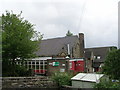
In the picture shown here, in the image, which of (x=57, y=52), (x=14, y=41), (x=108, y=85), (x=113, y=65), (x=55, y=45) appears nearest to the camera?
(x=108, y=85)

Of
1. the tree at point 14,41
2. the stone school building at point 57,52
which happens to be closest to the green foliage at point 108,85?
the tree at point 14,41

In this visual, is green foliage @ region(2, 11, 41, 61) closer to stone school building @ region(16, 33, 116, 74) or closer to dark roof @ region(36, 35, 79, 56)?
stone school building @ region(16, 33, 116, 74)

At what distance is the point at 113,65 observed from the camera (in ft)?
21.0

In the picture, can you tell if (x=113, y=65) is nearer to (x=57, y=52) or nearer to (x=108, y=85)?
(x=108, y=85)

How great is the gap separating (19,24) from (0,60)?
329 cm

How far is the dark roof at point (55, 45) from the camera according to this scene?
24.5m

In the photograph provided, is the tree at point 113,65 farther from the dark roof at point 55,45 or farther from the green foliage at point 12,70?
the dark roof at point 55,45

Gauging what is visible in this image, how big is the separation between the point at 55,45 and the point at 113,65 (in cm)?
1981

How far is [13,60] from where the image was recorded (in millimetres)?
14344

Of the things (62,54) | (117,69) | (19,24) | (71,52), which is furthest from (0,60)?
(71,52)

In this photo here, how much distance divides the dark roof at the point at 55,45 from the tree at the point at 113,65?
17.4 meters

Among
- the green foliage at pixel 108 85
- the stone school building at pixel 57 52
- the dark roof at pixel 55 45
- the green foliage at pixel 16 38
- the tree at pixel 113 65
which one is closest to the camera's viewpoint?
the green foliage at pixel 108 85

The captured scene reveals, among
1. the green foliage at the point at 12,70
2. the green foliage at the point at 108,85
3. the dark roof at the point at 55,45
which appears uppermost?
the dark roof at the point at 55,45

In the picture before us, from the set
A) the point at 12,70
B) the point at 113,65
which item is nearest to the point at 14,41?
the point at 12,70
